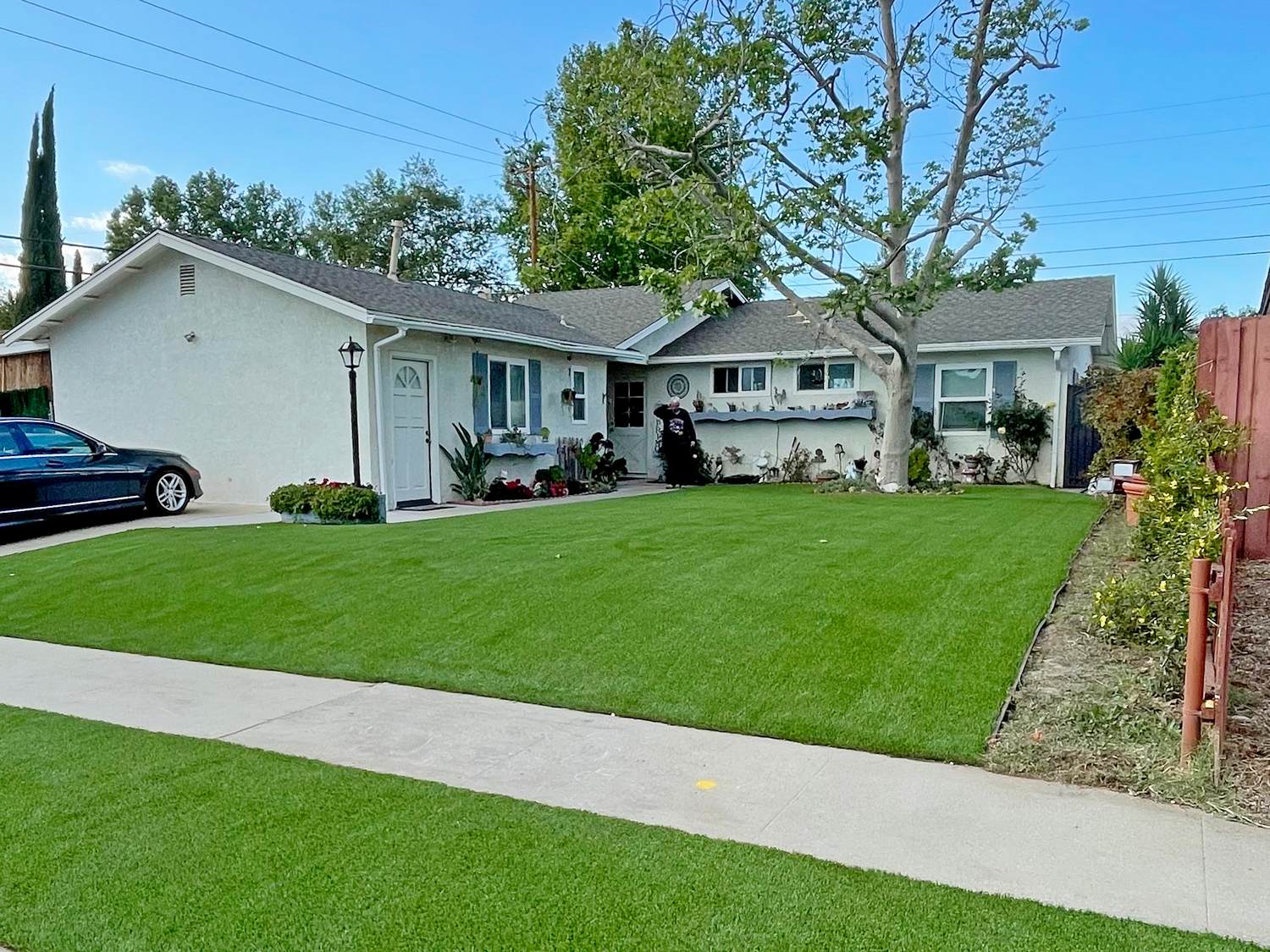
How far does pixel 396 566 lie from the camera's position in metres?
7.40

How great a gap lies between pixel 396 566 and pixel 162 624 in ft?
5.85

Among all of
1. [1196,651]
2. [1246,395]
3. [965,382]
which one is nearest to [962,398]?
[965,382]

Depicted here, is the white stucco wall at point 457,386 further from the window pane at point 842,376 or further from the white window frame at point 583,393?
the window pane at point 842,376

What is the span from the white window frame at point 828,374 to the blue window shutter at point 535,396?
201 inches

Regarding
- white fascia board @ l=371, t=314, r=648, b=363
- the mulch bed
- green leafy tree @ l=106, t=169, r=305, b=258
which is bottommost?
the mulch bed

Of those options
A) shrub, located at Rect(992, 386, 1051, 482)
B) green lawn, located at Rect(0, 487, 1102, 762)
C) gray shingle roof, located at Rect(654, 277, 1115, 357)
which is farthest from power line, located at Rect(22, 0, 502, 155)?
shrub, located at Rect(992, 386, 1051, 482)

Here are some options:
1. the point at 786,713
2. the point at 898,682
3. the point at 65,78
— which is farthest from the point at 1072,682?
the point at 65,78

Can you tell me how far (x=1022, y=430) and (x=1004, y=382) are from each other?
98 centimetres

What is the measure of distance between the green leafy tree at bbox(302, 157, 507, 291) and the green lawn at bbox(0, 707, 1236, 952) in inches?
1431

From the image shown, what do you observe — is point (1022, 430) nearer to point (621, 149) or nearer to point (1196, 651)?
point (621, 149)

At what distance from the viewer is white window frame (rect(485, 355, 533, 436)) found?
14375 mm

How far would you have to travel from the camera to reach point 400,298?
45.3 ft

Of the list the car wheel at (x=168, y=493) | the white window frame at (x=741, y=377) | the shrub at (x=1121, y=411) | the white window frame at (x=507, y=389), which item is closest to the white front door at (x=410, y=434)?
the white window frame at (x=507, y=389)

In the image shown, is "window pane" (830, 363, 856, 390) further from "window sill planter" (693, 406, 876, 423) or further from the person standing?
the person standing
